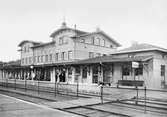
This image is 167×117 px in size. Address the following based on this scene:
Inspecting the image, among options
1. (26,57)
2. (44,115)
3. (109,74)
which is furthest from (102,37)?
(44,115)

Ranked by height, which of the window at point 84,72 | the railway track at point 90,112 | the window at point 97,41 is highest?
the window at point 97,41

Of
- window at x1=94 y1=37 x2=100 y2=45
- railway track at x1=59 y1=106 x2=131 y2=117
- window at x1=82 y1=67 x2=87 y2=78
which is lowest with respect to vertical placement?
railway track at x1=59 y1=106 x2=131 y2=117

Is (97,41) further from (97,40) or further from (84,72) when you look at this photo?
(84,72)

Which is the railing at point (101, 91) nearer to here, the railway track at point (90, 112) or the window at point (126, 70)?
the railway track at point (90, 112)

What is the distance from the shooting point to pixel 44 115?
27.2ft

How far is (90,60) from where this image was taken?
91.9ft

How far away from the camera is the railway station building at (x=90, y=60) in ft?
72.8

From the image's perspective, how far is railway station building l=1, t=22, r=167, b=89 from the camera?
22.2 meters

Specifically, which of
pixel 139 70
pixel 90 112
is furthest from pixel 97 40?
pixel 90 112

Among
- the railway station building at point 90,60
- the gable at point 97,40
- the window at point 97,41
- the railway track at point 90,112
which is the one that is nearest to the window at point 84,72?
the railway station building at point 90,60

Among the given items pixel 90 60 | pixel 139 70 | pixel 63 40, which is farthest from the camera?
pixel 63 40

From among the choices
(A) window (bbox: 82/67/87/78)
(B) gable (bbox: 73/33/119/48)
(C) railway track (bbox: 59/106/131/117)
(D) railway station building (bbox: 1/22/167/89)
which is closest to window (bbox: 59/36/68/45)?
(D) railway station building (bbox: 1/22/167/89)

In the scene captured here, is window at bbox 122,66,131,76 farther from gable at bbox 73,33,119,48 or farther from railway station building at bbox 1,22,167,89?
gable at bbox 73,33,119,48

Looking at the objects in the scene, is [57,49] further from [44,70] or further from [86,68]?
[86,68]
